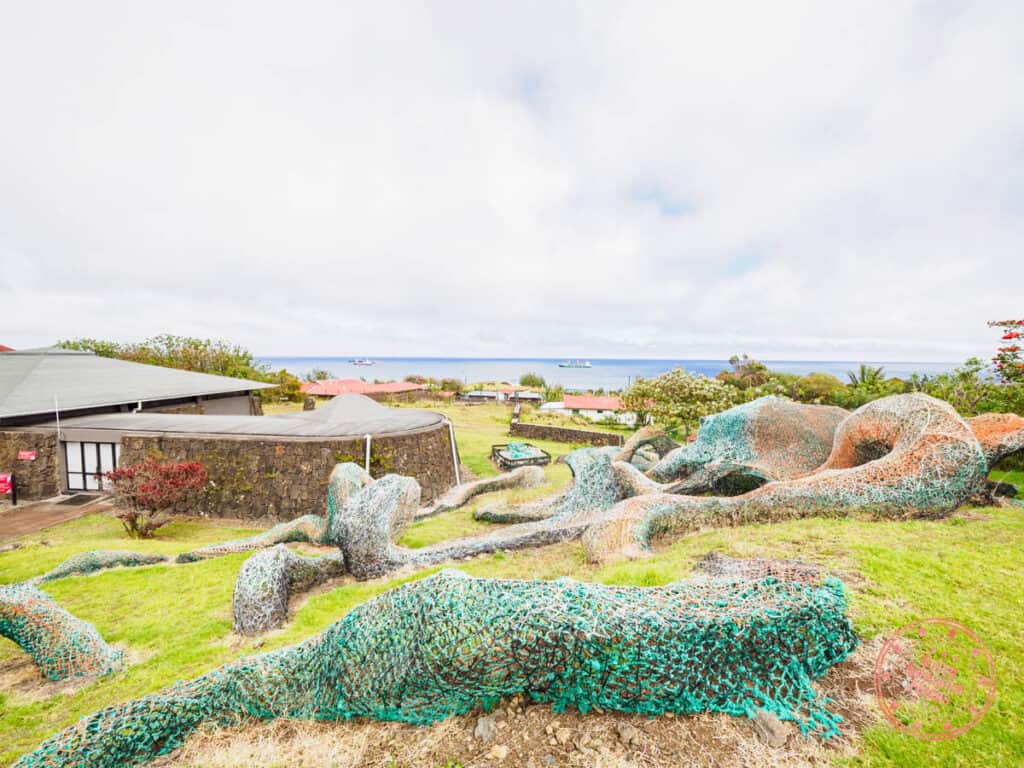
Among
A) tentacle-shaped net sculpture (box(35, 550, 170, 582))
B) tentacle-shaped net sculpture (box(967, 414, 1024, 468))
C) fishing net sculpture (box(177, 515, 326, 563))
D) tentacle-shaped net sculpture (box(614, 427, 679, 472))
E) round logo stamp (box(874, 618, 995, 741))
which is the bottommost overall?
fishing net sculpture (box(177, 515, 326, 563))

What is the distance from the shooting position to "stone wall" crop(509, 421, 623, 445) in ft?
97.9

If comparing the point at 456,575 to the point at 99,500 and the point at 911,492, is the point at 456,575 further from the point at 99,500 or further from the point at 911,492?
the point at 99,500

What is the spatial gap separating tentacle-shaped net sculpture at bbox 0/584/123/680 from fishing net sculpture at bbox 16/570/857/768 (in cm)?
216

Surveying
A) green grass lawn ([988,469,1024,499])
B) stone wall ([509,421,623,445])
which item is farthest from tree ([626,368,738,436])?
green grass lawn ([988,469,1024,499])

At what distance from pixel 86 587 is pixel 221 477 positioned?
775 centimetres

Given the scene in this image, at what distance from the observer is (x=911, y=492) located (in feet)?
21.9

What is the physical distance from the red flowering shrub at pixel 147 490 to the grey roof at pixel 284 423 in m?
3.04

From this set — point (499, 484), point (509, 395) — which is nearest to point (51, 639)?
point (499, 484)

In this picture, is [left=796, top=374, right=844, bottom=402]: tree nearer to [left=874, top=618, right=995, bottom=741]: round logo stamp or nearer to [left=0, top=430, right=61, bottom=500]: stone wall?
[left=874, top=618, right=995, bottom=741]: round logo stamp

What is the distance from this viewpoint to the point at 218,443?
14602 mm

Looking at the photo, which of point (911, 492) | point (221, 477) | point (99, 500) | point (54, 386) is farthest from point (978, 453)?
point (54, 386)

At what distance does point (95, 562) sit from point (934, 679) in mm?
11910

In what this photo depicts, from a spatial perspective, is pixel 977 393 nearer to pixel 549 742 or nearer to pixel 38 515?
pixel 549 742

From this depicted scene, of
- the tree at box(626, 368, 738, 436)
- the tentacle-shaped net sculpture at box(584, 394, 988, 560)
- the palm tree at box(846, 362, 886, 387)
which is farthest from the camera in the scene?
the palm tree at box(846, 362, 886, 387)
